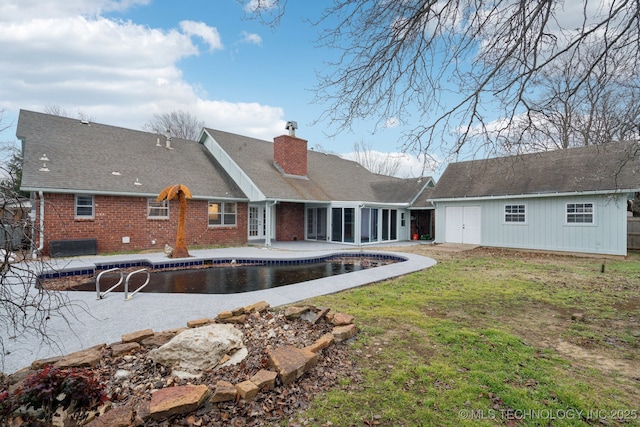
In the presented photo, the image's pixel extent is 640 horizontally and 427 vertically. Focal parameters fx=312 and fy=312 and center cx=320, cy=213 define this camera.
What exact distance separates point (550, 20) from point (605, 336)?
4.27 metres

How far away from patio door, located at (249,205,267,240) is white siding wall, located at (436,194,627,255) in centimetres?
1054

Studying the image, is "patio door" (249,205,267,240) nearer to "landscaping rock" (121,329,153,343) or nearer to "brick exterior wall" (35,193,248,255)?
"brick exterior wall" (35,193,248,255)

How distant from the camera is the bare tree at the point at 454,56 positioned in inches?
147

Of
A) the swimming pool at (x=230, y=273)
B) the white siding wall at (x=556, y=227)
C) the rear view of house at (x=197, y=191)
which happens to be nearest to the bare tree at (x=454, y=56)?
the swimming pool at (x=230, y=273)

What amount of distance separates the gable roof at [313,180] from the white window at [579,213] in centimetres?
749

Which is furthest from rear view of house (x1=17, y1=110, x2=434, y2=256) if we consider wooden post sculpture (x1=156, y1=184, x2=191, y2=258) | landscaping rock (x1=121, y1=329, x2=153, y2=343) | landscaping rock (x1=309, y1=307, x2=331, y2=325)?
landscaping rock (x1=309, y1=307, x2=331, y2=325)

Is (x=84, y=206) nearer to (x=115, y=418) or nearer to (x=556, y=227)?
(x=115, y=418)

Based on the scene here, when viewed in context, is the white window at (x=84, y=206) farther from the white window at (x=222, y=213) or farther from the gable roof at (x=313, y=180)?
the gable roof at (x=313, y=180)

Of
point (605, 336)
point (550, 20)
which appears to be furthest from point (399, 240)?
point (550, 20)

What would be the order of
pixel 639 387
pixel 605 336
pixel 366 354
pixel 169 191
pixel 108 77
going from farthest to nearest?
pixel 108 77 → pixel 169 191 → pixel 605 336 → pixel 366 354 → pixel 639 387

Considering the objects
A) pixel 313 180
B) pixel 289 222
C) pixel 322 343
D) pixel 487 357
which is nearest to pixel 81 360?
pixel 322 343

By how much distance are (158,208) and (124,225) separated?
56.7 inches

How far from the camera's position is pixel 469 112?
13.2ft

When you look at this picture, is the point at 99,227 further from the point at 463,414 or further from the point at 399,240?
the point at 399,240
